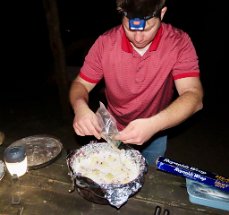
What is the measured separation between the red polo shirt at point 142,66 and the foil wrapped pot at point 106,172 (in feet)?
2.00

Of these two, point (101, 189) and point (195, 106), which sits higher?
point (195, 106)

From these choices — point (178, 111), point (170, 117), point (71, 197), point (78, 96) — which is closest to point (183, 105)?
point (178, 111)

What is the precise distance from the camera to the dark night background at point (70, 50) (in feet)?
20.7

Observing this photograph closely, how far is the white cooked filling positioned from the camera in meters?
2.05

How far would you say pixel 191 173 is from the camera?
2070 millimetres

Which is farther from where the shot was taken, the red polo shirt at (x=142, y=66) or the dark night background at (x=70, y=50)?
the dark night background at (x=70, y=50)

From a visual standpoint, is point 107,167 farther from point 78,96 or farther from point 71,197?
point 78,96

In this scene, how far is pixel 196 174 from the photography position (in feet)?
6.76

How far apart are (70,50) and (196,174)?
6.77 metres

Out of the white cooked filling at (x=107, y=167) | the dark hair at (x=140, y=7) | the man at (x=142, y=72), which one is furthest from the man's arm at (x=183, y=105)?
the dark hair at (x=140, y=7)

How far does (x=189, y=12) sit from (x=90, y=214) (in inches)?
493

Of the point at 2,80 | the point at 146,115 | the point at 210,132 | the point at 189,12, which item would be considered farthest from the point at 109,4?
the point at 146,115

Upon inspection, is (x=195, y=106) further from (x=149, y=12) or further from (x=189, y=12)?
(x=189, y=12)

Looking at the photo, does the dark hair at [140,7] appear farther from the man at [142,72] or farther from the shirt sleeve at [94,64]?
the shirt sleeve at [94,64]
